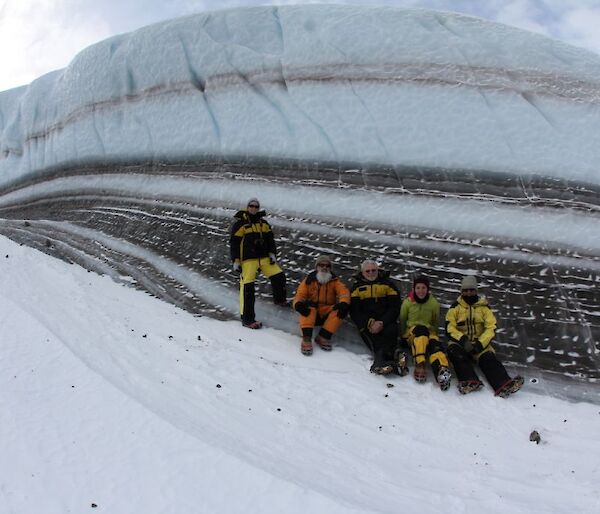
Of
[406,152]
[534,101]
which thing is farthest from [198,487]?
[534,101]

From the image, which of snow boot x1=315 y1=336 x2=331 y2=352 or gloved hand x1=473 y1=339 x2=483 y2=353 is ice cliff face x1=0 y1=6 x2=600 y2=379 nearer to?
gloved hand x1=473 y1=339 x2=483 y2=353

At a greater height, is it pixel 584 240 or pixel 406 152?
pixel 406 152

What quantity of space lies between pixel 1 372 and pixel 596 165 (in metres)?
5.61

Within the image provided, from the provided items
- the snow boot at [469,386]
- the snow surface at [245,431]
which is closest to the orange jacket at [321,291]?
the snow surface at [245,431]

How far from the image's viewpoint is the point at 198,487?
2.62 m

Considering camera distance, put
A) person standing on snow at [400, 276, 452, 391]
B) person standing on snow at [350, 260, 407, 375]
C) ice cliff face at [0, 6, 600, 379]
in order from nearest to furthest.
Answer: person standing on snow at [400, 276, 452, 391] → person standing on snow at [350, 260, 407, 375] → ice cliff face at [0, 6, 600, 379]

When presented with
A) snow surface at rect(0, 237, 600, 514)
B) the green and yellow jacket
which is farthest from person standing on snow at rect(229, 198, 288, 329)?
the green and yellow jacket

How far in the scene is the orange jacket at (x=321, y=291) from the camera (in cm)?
515

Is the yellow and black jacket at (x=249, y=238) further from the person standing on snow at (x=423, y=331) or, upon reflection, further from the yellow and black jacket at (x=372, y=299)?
the person standing on snow at (x=423, y=331)

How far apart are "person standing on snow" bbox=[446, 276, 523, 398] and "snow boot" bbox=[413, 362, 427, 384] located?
25cm

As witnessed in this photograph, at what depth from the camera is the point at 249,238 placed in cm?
561

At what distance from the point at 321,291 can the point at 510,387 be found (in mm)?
1801

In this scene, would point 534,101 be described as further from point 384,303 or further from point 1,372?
point 1,372

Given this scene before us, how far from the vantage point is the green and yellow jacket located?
487 cm
